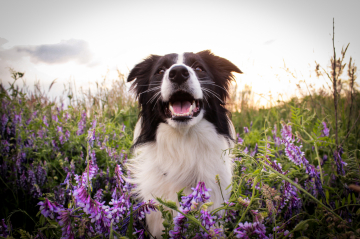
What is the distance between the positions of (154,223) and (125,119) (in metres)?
3.82

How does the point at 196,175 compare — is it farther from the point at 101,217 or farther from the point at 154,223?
the point at 101,217

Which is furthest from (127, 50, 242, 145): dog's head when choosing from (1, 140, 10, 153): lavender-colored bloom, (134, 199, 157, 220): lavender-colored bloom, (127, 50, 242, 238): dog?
(1, 140, 10, 153): lavender-colored bloom

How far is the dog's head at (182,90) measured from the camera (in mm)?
2102

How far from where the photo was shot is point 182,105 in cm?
224

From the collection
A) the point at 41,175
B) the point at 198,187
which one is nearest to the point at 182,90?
the point at 198,187

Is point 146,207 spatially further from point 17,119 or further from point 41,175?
point 17,119

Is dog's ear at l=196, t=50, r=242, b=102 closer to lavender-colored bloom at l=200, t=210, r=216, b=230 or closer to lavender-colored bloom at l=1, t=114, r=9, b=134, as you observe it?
lavender-colored bloom at l=200, t=210, r=216, b=230

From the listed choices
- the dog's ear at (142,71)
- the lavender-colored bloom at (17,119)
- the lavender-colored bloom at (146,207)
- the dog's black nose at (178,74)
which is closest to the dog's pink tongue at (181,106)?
the dog's black nose at (178,74)

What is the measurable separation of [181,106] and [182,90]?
8.3 inches

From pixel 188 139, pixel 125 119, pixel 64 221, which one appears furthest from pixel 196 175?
pixel 125 119

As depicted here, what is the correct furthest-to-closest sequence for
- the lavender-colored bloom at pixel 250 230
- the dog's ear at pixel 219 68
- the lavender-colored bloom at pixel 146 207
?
the dog's ear at pixel 219 68, the lavender-colored bloom at pixel 146 207, the lavender-colored bloom at pixel 250 230

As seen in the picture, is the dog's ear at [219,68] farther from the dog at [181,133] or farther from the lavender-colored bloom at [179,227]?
the lavender-colored bloom at [179,227]

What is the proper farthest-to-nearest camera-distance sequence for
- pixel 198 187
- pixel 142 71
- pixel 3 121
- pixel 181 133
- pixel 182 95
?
pixel 142 71 → pixel 3 121 → pixel 181 133 → pixel 182 95 → pixel 198 187

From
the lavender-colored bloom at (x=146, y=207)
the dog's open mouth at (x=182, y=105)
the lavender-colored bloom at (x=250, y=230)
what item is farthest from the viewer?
the dog's open mouth at (x=182, y=105)
